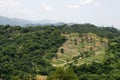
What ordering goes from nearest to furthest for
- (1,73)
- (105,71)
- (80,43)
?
(105,71)
(1,73)
(80,43)

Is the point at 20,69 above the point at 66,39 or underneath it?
underneath

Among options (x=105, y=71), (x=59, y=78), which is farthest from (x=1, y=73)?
(x=59, y=78)

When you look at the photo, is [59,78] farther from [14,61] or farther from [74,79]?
[14,61]

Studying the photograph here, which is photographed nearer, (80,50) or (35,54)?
(35,54)

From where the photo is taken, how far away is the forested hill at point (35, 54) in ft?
249

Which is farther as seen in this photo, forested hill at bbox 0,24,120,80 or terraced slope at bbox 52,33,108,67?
terraced slope at bbox 52,33,108,67

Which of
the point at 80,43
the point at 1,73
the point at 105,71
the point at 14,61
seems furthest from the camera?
the point at 80,43

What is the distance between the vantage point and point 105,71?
2864 inches

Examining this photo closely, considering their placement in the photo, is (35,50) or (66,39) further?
(66,39)

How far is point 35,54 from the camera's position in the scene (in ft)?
314

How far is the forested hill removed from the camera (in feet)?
249

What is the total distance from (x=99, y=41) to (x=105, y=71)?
34.7m

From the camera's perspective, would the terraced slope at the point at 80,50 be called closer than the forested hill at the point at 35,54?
No

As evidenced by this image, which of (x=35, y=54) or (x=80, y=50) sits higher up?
(x=80, y=50)
